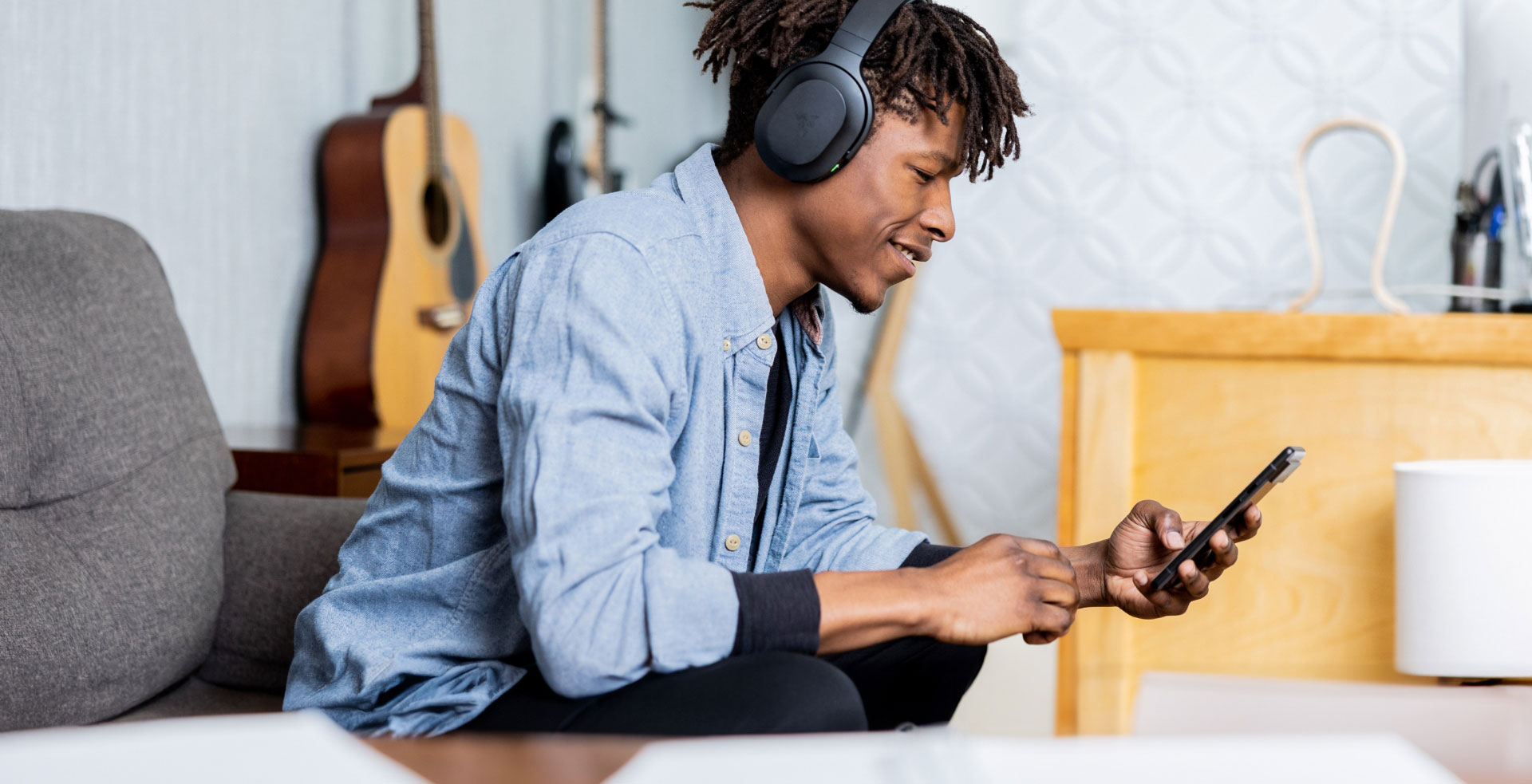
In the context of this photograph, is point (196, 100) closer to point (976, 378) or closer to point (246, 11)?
point (246, 11)

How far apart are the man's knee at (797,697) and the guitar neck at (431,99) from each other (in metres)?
1.43

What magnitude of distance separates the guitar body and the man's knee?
1.26m

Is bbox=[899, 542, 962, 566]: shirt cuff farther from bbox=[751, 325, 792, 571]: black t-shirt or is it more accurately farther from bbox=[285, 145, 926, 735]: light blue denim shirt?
bbox=[285, 145, 926, 735]: light blue denim shirt

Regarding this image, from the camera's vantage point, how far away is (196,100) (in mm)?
1754

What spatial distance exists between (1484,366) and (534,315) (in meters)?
1.05

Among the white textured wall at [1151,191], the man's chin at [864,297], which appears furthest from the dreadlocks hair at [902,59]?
the white textured wall at [1151,191]

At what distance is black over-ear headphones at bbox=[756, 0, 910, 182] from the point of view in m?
0.90

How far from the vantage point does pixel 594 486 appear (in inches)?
29.4

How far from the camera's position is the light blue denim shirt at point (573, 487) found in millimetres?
744

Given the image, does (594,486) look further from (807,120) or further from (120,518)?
(120,518)

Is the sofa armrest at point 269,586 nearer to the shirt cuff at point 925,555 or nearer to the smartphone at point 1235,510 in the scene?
the shirt cuff at point 925,555

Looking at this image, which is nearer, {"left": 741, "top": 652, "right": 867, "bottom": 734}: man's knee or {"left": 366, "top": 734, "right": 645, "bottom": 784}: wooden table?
{"left": 366, "top": 734, "right": 645, "bottom": 784}: wooden table

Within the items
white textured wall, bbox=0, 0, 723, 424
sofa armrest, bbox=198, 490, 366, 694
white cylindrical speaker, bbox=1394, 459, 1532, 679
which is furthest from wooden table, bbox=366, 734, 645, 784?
white textured wall, bbox=0, 0, 723, 424

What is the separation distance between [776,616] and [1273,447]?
2.66ft
